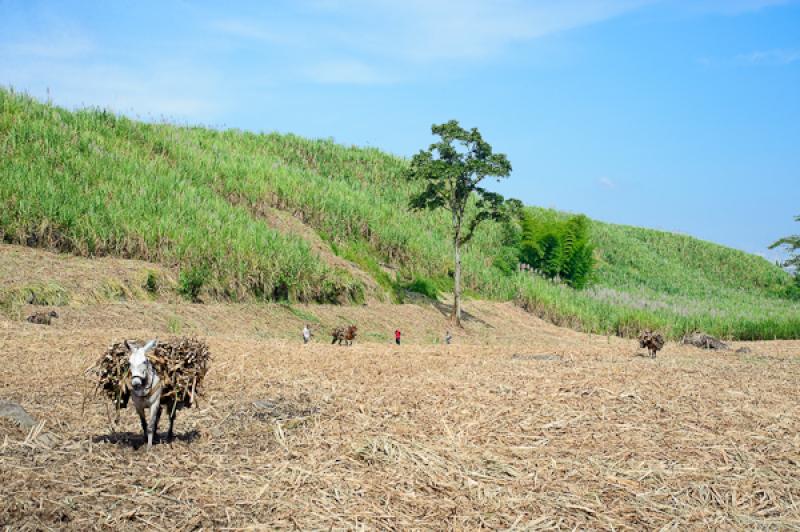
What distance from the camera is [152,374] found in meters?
6.42

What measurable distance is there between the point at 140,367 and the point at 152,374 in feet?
0.84

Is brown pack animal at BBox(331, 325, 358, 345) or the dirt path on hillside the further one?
the dirt path on hillside

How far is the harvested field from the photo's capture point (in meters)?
5.38

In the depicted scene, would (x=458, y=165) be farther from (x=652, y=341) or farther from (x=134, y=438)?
(x=134, y=438)

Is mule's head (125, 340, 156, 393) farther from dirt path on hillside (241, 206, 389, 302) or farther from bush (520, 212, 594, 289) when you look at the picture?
bush (520, 212, 594, 289)

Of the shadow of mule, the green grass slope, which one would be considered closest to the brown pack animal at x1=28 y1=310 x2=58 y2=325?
the green grass slope

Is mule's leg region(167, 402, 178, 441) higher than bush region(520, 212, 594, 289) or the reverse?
the reverse

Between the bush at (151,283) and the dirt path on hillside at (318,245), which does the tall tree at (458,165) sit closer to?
the dirt path on hillside at (318,245)

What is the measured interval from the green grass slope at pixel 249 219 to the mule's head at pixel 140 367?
11.8m

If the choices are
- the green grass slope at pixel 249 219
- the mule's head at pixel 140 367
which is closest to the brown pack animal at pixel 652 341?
the green grass slope at pixel 249 219

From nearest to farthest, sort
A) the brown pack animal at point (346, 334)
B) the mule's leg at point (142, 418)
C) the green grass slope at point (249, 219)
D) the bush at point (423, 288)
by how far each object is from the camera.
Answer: the mule's leg at point (142, 418) → the brown pack animal at point (346, 334) → the green grass slope at point (249, 219) → the bush at point (423, 288)

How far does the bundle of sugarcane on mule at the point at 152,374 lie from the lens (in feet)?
20.8

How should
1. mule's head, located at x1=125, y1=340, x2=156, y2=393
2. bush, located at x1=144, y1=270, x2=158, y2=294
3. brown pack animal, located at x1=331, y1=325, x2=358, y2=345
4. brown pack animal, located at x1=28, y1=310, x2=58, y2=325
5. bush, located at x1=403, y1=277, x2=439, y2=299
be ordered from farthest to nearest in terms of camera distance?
bush, located at x1=403, y1=277, x2=439, y2=299
bush, located at x1=144, y1=270, x2=158, y2=294
brown pack animal, located at x1=331, y1=325, x2=358, y2=345
brown pack animal, located at x1=28, y1=310, x2=58, y2=325
mule's head, located at x1=125, y1=340, x2=156, y2=393

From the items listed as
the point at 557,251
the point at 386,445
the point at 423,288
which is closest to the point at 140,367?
the point at 386,445
